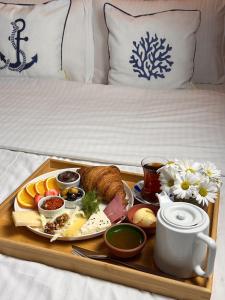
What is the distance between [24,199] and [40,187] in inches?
2.7

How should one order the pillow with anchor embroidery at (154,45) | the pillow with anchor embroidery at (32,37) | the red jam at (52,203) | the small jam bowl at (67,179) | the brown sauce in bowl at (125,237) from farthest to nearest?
the pillow with anchor embroidery at (32,37) < the pillow with anchor embroidery at (154,45) < the small jam bowl at (67,179) < the red jam at (52,203) < the brown sauce in bowl at (125,237)

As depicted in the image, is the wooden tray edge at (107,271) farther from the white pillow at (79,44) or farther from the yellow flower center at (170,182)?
the white pillow at (79,44)

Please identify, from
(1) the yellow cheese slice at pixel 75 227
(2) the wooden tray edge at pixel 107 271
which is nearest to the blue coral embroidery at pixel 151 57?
(1) the yellow cheese slice at pixel 75 227

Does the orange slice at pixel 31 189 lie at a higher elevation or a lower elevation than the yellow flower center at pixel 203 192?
lower

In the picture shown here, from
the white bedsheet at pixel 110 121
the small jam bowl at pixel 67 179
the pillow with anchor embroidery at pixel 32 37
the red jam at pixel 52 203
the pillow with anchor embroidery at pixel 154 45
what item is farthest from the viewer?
the pillow with anchor embroidery at pixel 32 37

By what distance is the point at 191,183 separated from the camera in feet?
2.71

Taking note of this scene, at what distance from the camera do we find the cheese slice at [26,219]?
2.79 feet

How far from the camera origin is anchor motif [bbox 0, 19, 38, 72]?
79.7 inches

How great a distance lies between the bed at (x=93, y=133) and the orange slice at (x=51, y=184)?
5.1 inches

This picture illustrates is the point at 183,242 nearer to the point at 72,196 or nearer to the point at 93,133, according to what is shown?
the point at 72,196

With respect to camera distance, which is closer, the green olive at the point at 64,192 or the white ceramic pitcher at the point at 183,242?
the white ceramic pitcher at the point at 183,242

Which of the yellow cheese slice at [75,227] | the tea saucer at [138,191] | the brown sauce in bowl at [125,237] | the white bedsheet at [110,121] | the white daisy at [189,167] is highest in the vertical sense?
the white daisy at [189,167]

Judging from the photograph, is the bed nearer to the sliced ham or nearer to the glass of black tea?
the glass of black tea

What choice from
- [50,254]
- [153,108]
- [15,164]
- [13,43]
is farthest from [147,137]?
[13,43]
